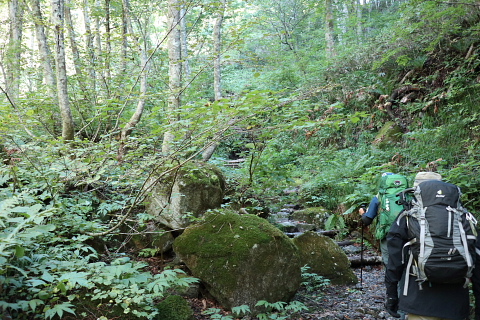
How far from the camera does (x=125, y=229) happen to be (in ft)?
18.4

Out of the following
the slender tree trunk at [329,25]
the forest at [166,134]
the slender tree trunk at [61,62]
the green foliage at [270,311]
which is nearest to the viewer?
the forest at [166,134]

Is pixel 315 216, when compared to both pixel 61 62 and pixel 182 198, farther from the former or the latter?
pixel 61 62

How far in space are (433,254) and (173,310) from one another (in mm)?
3025

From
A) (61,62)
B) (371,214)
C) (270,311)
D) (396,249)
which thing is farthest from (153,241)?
(396,249)

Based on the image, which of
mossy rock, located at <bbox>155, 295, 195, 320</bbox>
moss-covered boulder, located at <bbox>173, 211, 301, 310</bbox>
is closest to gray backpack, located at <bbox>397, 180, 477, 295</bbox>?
moss-covered boulder, located at <bbox>173, 211, 301, 310</bbox>

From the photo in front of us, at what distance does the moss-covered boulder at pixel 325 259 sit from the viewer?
18.6 feet

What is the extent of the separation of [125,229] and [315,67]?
11.6 m

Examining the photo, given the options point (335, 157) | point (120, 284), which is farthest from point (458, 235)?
point (335, 157)

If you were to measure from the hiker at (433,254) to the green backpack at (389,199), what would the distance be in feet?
2.92

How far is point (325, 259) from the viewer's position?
5.87m

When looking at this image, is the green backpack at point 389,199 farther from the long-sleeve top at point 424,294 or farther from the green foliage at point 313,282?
the green foliage at point 313,282

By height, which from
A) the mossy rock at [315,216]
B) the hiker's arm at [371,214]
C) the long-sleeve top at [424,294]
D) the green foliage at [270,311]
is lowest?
the green foliage at [270,311]

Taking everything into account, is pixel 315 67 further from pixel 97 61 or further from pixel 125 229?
pixel 125 229

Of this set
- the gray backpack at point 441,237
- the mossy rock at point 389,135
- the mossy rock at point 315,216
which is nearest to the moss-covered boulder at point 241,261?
the gray backpack at point 441,237
